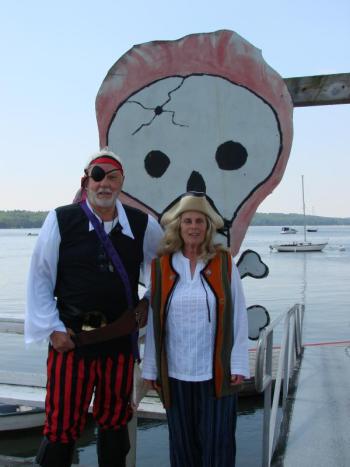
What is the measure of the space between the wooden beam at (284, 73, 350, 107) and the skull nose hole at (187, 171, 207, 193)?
1091 mm

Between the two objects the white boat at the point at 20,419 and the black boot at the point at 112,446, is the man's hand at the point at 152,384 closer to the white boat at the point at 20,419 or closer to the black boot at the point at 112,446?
the black boot at the point at 112,446

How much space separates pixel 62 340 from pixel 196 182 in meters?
1.47

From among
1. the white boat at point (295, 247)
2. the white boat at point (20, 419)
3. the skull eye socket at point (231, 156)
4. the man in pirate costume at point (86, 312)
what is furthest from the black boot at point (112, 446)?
the white boat at point (295, 247)

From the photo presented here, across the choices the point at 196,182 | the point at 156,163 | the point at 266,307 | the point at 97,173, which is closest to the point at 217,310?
the point at 97,173

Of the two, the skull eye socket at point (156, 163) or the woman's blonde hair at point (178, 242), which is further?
the skull eye socket at point (156, 163)

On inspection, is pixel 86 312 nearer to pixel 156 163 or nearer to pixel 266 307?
pixel 156 163

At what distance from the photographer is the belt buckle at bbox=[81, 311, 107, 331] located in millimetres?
2211

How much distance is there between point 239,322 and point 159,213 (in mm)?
1251

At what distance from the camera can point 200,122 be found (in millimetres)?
3293

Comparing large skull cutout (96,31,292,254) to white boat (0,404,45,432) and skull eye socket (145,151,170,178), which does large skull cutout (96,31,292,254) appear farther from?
white boat (0,404,45,432)

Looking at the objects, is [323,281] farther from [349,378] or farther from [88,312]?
[88,312]

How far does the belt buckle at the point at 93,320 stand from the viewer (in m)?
2.21

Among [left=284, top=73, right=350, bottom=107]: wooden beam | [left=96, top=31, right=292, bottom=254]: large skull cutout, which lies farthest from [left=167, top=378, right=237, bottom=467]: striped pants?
[left=284, top=73, right=350, bottom=107]: wooden beam

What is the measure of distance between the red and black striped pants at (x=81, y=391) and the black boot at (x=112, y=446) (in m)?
0.03
